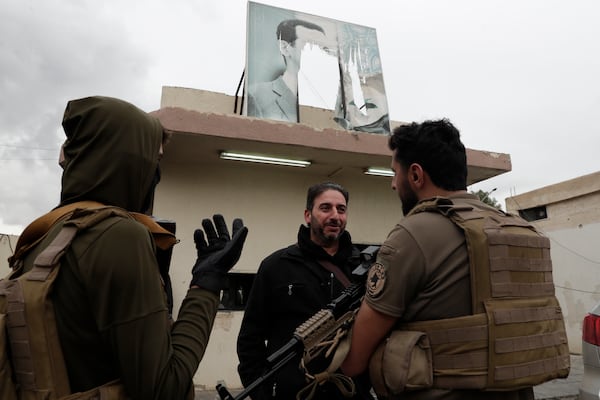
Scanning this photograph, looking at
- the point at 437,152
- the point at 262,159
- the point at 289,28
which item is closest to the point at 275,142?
the point at 262,159

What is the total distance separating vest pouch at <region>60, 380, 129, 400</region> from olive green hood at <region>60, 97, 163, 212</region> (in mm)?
460

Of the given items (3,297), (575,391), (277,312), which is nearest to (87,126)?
(3,297)

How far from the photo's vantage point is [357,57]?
7320 mm

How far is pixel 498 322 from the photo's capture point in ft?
4.00

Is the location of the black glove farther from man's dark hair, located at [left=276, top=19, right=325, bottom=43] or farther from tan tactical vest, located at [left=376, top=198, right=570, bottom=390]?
man's dark hair, located at [left=276, top=19, right=325, bottom=43]

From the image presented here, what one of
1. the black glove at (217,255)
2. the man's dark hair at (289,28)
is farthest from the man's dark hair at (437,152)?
the man's dark hair at (289,28)

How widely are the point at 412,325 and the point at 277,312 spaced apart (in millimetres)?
1063

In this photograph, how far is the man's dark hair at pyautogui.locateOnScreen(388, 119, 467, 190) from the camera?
148cm

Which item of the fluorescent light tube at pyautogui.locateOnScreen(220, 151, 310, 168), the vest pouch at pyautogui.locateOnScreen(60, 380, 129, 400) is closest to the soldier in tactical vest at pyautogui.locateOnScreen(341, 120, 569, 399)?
the vest pouch at pyautogui.locateOnScreen(60, 380, 129, 400)

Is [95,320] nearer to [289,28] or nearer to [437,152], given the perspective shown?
[437,152]

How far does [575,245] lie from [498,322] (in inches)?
359

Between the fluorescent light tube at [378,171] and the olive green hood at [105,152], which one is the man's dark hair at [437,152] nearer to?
the olive green hood at [105,152]

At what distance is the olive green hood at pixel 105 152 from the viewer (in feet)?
3.47

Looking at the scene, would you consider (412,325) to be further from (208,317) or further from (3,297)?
(3,297)
